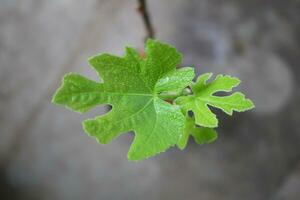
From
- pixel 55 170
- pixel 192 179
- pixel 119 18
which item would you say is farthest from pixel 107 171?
pixel 119 18

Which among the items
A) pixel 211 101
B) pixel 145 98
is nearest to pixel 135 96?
Answer: pixel 145 98

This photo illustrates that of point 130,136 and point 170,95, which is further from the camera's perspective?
point 130,136

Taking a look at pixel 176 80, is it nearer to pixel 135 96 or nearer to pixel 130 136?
pixel 135 96

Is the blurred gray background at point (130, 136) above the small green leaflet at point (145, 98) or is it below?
above

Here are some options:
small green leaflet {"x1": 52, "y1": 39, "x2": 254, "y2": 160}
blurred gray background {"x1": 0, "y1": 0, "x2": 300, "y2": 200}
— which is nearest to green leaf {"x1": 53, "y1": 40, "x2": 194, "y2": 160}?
small green leaflet {"x1": 52, "y1": 39, "x2": 254, "y2": 160}

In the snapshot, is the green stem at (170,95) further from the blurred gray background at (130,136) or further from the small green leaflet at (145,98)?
the blurred gray background at (130,136)

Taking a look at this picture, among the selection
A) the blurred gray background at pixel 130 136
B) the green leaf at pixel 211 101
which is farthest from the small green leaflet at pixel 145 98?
the blurred gray background at pixel 130 136

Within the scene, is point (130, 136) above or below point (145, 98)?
above
